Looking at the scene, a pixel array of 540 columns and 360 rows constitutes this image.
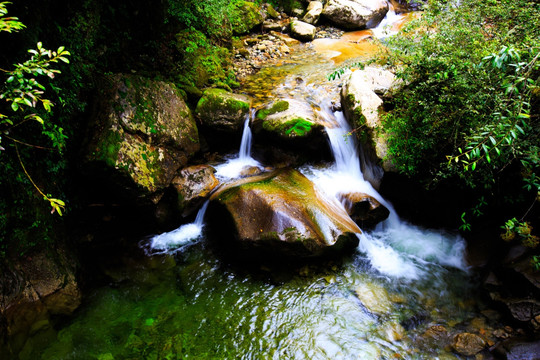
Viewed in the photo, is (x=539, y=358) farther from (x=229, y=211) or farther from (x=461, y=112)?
(x=229, y=211)

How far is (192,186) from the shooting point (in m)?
5.51

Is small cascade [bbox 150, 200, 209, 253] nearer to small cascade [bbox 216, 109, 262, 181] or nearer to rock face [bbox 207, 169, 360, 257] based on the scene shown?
rock face [bbox 207, 169, 360, 257]

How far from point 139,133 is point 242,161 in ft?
7.63

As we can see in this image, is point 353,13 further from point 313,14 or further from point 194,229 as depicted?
point 194,229

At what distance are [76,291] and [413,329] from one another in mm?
4683

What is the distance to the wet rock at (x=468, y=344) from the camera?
11.8ft

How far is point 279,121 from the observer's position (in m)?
6.38

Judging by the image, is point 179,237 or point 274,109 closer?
point 179,237

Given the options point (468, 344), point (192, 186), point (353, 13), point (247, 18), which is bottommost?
point (468, 344)

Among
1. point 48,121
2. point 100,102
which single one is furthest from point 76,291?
point 100,102

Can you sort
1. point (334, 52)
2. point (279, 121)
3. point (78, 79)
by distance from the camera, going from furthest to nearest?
point (334, 52) < point (279, 121) < point (78, 79)

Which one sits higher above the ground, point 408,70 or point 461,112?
point 408,70

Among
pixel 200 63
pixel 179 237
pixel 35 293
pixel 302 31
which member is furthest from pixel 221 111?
pixel 302 31

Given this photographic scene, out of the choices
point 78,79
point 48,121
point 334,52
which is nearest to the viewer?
point 48,121
